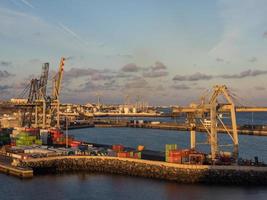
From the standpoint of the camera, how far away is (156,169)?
42781 mm

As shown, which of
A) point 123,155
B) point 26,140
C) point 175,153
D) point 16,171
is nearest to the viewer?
point 175,153

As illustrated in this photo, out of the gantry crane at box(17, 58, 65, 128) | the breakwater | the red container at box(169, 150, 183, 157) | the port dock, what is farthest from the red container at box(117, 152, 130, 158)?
the gantry crane at box(17, 58, 65, 128)

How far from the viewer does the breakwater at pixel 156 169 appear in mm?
39531

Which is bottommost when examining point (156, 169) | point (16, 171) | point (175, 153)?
point (16, 171)

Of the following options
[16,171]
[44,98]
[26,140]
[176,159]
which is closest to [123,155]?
[176,159]

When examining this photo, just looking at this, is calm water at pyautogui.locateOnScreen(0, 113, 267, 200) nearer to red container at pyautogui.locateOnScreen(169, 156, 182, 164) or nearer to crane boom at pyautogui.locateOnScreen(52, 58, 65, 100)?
red container at pyautogui.locateOnScreen(169, 156, 182, 164)

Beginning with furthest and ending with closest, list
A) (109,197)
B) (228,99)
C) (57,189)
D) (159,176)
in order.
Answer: (228,99) → (159,176) → (57,189) → (109,197)

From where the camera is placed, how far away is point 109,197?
3575 centimetres

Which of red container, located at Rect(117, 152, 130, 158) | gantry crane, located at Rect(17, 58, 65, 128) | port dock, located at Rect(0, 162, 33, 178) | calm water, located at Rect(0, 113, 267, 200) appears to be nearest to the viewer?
calm water, located at Rect(0, 113, 267, 200)

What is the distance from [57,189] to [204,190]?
41.5 feet

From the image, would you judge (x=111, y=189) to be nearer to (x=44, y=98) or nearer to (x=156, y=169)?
(x=156, y=169)

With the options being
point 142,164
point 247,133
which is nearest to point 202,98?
point 142,164

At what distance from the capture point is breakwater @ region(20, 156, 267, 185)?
39531 mm

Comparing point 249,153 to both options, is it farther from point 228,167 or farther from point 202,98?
point 228,167
